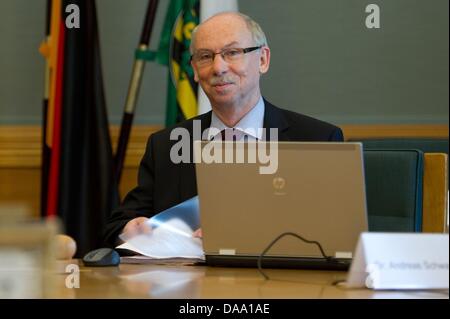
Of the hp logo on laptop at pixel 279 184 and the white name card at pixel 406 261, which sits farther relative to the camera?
the hp logo on laptop at pixel 279 184

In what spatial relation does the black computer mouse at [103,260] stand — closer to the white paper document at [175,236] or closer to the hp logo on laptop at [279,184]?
the white paper document at [175,236]

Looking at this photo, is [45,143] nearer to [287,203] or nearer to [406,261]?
[287,203]

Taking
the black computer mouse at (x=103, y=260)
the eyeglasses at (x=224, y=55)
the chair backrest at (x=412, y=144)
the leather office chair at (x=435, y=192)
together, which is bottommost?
the black computer mouse at (x=103, y=260)

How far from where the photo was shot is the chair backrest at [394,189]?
8.99ft

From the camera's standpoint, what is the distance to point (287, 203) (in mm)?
2107

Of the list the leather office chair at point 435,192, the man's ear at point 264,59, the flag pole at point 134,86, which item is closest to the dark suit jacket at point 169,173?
the man's ear at point 264,59

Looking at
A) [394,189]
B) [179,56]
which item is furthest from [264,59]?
[179,56]

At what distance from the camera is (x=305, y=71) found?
15.6 feet

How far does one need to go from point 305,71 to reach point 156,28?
84cm

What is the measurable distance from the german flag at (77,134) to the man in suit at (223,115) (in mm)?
1110

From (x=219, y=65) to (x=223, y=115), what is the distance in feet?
0.67

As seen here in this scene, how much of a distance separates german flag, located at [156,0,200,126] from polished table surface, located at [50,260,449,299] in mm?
1996

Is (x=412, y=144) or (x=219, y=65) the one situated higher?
(x=219, y=65)
